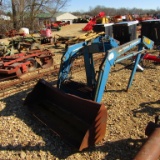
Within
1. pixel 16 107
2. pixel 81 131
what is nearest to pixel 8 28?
pixel 16 107

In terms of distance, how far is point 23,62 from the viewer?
9.41 metres

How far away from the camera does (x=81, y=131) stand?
4.49 m

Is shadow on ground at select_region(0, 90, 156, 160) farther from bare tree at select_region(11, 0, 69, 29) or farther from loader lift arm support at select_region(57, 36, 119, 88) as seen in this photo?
bare tree at select_region(11, 0, 69, 29)

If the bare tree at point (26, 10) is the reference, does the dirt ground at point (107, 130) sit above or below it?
below

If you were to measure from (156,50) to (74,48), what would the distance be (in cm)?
789

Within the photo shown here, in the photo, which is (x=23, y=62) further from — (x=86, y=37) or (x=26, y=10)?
(x=26, y=10)

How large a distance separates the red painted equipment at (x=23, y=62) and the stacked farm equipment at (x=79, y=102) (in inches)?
125

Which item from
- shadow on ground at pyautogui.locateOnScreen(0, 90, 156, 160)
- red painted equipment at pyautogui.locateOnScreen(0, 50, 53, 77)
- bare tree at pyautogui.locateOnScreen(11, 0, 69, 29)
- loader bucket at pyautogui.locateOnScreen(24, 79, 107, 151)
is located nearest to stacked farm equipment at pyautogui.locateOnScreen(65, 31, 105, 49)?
red painted equipment at pyautogui.locateOnScreen(0, 50, 53, 77)

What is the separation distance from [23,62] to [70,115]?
517cm

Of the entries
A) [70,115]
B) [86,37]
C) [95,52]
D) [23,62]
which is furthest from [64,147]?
Answer: [23,62]

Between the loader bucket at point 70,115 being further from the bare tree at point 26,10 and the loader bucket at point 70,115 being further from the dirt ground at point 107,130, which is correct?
the bare tree at point 26,10

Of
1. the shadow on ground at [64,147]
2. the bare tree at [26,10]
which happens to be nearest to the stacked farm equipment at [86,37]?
the shadow on ground at [64,147]

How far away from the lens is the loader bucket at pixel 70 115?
4219 mm

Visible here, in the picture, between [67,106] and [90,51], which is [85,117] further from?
[90,51]
